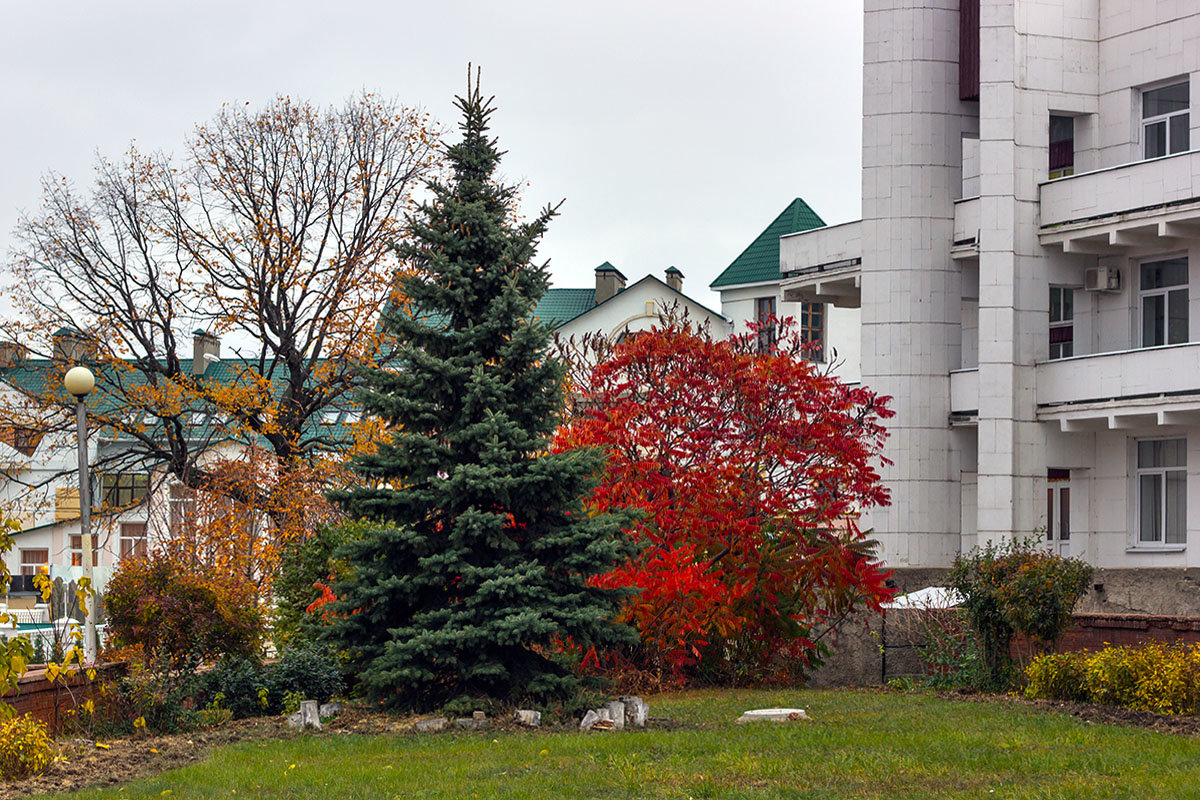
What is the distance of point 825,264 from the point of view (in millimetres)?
31094

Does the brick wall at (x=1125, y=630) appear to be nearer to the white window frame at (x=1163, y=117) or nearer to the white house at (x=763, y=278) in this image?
the white window frame at (x=1163, y=117)

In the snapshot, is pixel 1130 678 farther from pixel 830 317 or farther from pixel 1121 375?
pixel 830 317

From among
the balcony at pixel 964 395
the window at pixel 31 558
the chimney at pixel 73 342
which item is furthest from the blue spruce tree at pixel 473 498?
the window at pixel 31 558

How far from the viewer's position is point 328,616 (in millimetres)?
16391

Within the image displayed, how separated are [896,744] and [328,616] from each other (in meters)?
6.80

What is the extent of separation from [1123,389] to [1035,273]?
278cm

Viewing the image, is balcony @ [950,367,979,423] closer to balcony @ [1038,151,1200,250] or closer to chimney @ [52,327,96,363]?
balcony @ [1038,151,1200,250]

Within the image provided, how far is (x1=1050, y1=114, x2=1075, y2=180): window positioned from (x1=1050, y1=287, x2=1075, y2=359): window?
2308 millimetres

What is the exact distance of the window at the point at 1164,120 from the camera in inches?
1040

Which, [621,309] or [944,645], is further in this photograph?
[621,309]

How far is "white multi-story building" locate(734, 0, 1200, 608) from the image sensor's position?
25.8m

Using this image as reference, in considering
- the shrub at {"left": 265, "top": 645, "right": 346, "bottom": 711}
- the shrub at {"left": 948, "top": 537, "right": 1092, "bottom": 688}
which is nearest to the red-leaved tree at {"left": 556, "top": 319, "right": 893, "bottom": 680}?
the shrub at {"left": 948, "top": 537, "right": 1092, "bottom": 688}

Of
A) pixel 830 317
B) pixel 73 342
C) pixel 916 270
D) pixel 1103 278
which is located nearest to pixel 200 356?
pixel 73 342

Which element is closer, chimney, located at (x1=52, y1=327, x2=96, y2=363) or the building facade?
the building facade
